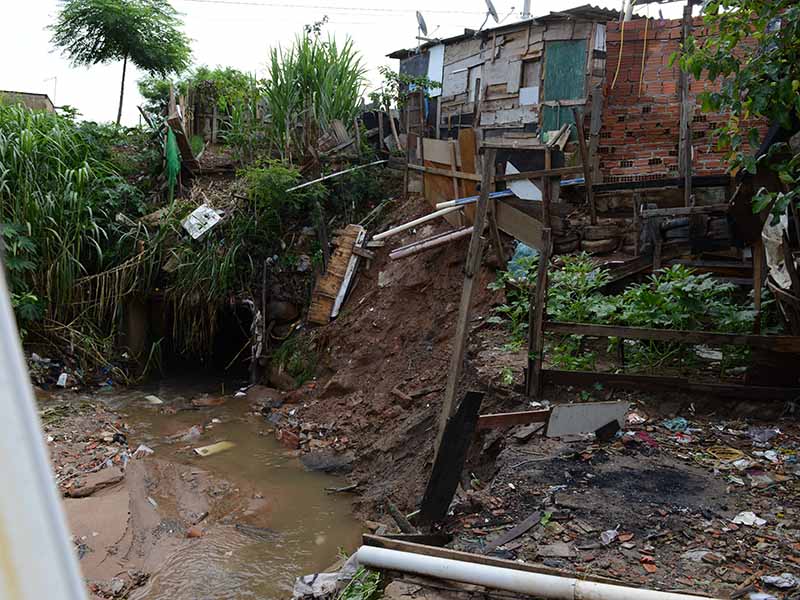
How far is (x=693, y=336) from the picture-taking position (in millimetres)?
4848

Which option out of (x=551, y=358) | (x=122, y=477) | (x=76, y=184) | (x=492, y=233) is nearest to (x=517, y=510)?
(x=551, y=358)

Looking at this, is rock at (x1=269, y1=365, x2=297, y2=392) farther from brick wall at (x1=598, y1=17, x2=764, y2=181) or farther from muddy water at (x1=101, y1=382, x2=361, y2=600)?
brick wall at (x1=598, y1=17, x2=764, y2=181)

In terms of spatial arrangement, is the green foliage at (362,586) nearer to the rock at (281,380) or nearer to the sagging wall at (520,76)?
the rock at (281,380)

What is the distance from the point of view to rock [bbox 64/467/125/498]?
571 cm

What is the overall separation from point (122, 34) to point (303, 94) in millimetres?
8181

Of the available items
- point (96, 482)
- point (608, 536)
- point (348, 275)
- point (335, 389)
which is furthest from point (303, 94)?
point (608, 536)

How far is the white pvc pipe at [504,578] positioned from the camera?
8.40 ft

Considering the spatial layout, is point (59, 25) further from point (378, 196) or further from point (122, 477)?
point (122, 477)

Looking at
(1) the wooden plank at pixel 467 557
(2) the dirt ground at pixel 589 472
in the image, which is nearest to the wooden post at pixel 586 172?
(2) the dirt ground at pixel 589 472

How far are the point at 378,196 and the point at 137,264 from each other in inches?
152

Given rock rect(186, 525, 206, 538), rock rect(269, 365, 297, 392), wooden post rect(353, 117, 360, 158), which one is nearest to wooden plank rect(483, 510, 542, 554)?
rock rect(186, 525, 206, 538)

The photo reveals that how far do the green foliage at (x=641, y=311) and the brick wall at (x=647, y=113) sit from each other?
275 centimetres

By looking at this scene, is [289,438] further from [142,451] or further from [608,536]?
[608,536]

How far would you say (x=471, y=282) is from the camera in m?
4.36
